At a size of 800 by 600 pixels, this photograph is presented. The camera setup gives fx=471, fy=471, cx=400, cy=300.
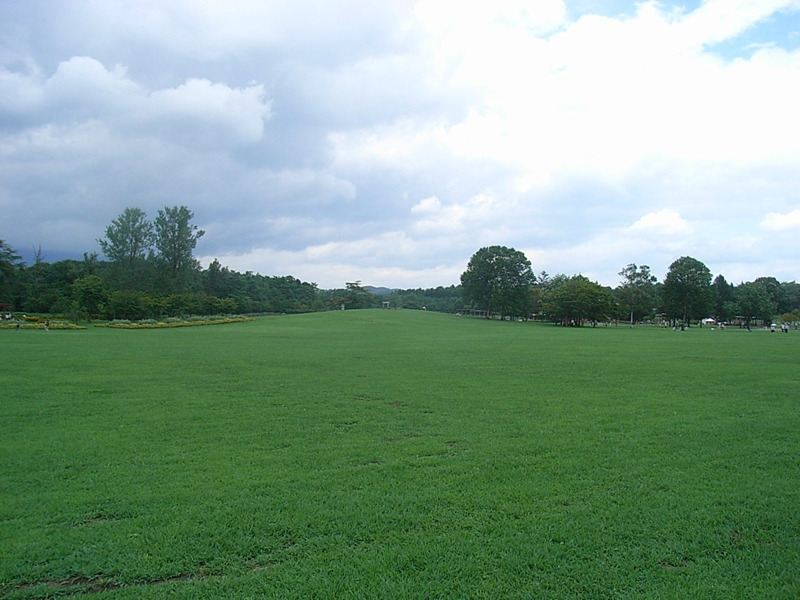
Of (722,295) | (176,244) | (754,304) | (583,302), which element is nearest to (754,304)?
(754,304)

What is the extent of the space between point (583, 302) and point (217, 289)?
65.1 metres

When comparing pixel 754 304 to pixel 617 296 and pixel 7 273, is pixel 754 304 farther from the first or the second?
pixel 7 273

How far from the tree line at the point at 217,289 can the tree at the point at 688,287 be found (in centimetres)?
14

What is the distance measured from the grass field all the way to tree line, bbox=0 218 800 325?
148 ft

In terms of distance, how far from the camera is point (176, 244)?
70.1m

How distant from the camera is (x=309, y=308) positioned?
9688 centimetres

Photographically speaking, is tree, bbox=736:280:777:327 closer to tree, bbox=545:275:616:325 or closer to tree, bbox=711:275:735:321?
tree, bbox=711:275:735:321

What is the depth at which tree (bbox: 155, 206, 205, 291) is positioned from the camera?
6944 centimetres

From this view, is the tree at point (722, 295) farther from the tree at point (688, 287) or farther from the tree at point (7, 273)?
the tree at point (7, 273)

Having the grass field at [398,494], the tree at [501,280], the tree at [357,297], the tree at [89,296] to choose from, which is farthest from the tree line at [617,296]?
the grass field at [398,494]

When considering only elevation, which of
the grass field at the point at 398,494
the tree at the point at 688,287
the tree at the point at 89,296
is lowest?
the grass field at the point at 398,494

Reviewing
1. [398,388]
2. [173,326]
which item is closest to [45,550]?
[398,388]

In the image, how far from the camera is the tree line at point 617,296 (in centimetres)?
6919

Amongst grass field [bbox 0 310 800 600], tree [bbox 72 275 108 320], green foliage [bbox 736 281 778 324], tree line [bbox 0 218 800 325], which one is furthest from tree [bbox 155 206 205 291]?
green foliage [bbox 736 281 778 324]
